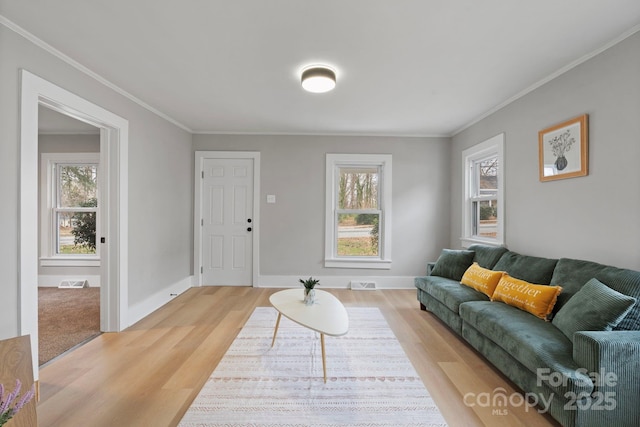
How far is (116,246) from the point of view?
2.87 meters

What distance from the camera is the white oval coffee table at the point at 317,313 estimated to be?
78.0 inches

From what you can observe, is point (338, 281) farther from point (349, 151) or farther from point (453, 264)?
point (349, 151)

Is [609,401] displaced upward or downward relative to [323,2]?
downward

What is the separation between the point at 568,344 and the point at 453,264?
1.68 metres

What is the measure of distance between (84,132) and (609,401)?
6.53 m

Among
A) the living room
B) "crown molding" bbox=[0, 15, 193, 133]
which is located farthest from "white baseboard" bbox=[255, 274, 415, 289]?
"crown molding" bbox=[0, 15, 193, 133]

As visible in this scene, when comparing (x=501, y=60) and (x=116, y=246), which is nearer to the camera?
(x=501, y=60)

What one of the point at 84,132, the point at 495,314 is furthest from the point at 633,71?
the point at 84,132

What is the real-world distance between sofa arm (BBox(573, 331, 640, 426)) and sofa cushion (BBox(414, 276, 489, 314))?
1.18 meters

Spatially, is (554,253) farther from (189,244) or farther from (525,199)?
(189,244)

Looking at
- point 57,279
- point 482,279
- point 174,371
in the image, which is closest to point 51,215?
point 57,279

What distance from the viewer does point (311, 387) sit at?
6.50 feet

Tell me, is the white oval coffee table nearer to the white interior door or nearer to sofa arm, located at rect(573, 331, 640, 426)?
sofa arm, located at rect(573, 331, 640, 426)

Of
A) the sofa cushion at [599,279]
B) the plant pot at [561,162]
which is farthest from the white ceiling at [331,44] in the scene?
the sofa cushion at [599,279]
